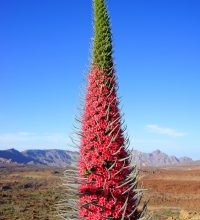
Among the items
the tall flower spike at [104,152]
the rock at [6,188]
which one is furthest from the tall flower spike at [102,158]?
the rock at [6,188]

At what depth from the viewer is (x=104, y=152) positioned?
11.8ft

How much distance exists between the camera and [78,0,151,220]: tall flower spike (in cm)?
352

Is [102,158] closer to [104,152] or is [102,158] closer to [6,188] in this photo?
[104,152]

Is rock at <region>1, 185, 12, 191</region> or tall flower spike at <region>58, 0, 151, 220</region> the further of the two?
rock at <region>1, 185, 12, 191</region>

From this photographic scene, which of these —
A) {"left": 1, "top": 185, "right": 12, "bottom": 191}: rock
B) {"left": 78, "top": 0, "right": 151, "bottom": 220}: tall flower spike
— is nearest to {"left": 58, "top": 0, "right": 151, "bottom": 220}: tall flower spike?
{"left": 78, "top": 0, "right": 151, "bottom": 220}: tall flower spike

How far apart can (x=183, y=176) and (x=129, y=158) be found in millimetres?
77189

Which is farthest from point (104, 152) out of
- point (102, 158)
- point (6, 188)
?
point (6, 188)

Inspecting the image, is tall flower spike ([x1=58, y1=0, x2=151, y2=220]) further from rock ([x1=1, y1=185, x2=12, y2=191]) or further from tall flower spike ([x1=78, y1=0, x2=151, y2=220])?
rock ([x1=1, y1=185, x2=12, y2=191])

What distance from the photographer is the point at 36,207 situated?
40656mm

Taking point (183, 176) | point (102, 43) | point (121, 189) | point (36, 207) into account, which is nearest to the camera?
point (121, 189)

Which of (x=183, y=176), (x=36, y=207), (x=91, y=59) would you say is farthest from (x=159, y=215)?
(x=183, y=176)

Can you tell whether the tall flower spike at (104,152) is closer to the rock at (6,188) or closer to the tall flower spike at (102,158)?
the tall flower spike at (102,158)

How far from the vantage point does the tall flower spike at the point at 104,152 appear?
3.52 metres

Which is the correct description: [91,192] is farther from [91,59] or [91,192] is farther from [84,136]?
[91,59]
